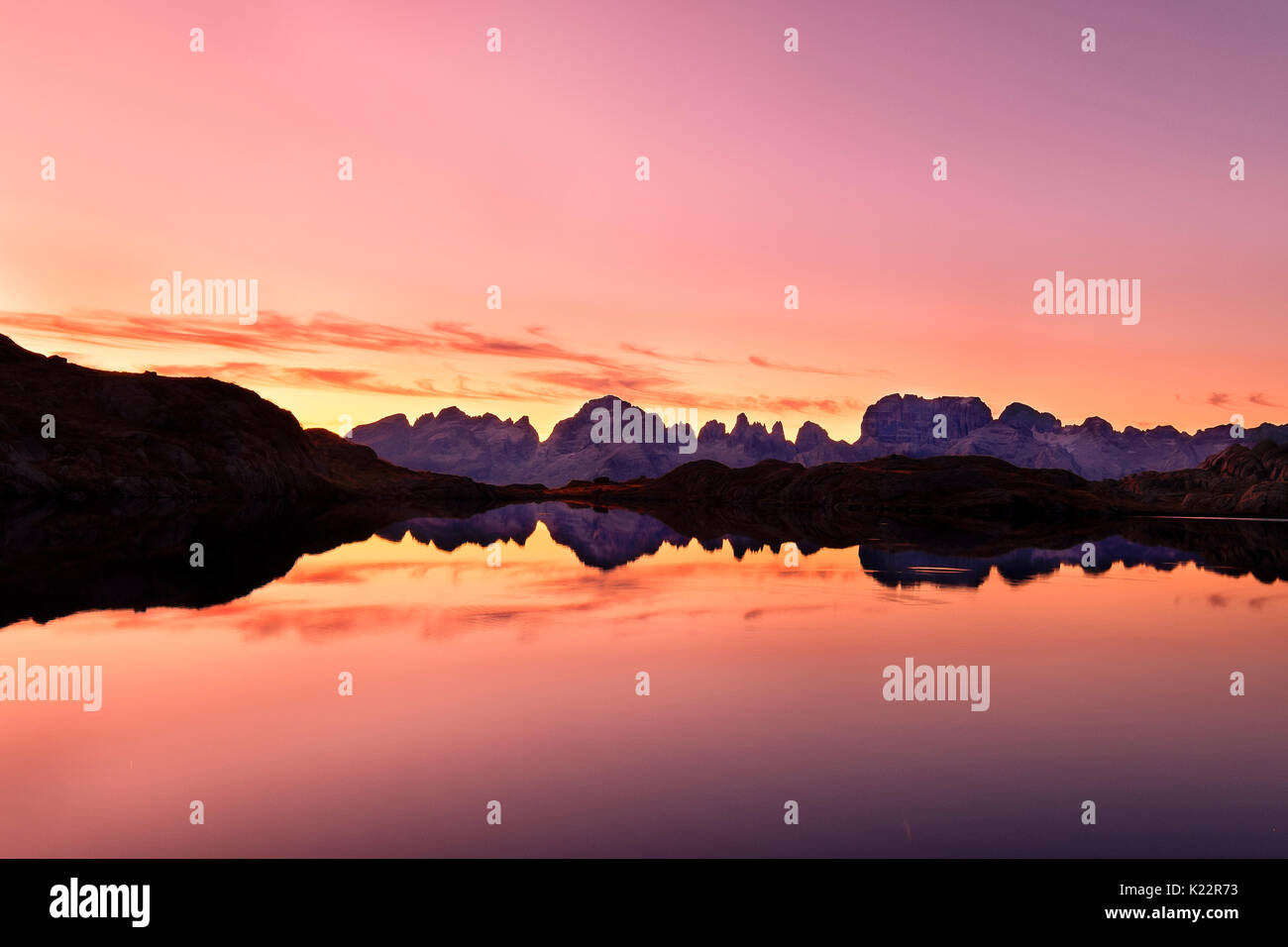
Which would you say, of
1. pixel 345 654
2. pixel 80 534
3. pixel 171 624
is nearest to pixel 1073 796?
→ pixel 345 654

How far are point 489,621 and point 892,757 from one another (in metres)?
22.0

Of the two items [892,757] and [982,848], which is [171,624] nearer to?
[892,757]

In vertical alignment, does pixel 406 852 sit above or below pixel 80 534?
below

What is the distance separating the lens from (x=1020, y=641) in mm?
32062

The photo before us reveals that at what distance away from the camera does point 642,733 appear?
64.5 ft

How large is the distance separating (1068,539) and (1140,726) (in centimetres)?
9747

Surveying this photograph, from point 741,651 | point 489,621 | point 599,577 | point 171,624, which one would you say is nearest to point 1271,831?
point 741,651

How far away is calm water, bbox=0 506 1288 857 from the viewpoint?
13.8m

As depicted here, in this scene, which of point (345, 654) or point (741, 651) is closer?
point (345, 654)

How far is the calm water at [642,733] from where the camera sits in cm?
1380

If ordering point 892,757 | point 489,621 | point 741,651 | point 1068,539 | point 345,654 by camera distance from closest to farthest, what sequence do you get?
point 892,757 → point 345,654 → point 741,651 → point 489,621 → point 1068,539

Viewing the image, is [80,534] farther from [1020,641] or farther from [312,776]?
[1020,641]

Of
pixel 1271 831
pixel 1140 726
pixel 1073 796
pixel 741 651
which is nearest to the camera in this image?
pixel 1271 831

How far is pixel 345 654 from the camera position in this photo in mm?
28141
